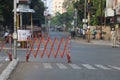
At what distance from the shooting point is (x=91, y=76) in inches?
672

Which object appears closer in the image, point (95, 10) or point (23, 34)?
point (23, 34)

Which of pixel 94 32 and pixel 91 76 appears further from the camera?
pixel 94 32

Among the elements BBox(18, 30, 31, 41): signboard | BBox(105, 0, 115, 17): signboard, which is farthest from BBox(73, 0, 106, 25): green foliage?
BBox(18, 30, 31, 41): signboard

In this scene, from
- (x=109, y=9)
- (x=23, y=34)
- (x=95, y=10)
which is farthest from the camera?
(x=95, y=10)

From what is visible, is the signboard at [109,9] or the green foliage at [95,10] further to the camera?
the green foliage at [95,10]

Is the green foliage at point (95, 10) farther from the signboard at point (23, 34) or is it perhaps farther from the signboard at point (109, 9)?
the signboard at point (23, 34)

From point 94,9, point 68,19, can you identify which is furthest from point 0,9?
point 68,19

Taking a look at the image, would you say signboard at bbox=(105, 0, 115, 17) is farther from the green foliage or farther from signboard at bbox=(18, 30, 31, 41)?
signboard at bbox=(18, 30, 31, 41)

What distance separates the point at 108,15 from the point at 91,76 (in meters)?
52.3

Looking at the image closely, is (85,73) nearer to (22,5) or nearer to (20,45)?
(20,45)

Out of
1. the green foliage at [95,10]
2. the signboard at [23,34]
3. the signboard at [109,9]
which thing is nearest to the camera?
the signboard at [23,34]

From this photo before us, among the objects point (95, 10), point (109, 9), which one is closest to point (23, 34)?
point (109, 9)

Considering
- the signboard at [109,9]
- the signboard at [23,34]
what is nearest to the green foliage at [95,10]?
the signboard at [109,9]

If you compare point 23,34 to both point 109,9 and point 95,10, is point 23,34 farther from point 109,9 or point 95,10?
point 95,10
